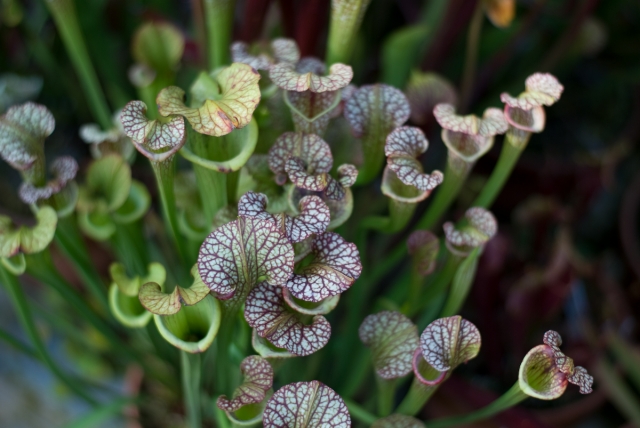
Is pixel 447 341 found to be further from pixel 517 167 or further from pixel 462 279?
pixel 517 167

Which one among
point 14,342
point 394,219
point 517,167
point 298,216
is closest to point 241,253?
point 298,216

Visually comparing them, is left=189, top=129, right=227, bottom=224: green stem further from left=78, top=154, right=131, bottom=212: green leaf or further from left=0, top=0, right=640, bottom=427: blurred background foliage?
left=0, top=0, right=640, bottom=427: blurred background foliage

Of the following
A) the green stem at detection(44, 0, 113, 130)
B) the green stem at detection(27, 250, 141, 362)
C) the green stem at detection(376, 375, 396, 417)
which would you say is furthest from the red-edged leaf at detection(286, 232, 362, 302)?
the green stem at detection(44, 0, 113, 130)

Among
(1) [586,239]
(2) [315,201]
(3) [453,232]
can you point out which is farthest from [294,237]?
(1) [586,239]

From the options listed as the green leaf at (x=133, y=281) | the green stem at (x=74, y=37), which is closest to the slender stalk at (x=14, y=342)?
the green leaf at (x=133, y=281)

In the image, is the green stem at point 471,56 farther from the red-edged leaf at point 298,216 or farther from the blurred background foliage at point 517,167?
the red-edged leaf at point 298,216

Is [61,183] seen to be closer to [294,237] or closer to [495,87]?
[294,237]
